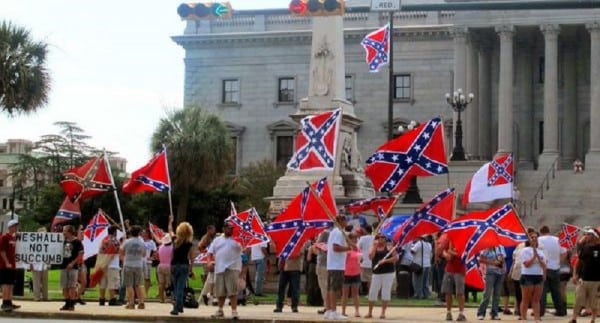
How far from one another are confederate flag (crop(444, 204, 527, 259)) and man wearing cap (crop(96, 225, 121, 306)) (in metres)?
7.66

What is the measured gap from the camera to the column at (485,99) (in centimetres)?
7400

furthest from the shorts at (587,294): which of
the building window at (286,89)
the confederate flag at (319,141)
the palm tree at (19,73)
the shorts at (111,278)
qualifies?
the building window at (286,89)

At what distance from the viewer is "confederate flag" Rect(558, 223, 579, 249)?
28.9m

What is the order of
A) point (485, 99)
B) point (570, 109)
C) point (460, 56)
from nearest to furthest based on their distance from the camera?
1. point (460, 56)
2. point (570, 109)
3. point (485, 99)

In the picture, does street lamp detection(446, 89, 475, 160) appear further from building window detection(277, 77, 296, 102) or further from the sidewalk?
the sidewalk

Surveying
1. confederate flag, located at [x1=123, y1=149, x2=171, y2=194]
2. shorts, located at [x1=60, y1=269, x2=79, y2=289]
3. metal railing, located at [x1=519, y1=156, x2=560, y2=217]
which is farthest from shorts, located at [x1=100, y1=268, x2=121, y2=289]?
Result: metal railing, located at [x1=519, y1=156, x2=560, y2=217]

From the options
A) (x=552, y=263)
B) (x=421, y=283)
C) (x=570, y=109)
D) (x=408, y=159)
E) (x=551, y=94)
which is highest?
(x=551, y=94)

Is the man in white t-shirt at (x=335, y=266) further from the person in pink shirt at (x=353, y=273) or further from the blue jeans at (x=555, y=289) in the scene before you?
the blue jeans at (x=555, y=289)

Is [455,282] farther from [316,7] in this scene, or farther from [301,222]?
[316,7]

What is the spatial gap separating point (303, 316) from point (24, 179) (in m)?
82.2

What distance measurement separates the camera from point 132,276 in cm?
2489

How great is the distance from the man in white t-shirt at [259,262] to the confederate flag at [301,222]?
4.59 meters

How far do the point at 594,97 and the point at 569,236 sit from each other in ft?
132

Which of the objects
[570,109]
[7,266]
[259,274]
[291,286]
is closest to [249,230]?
[291,286]
